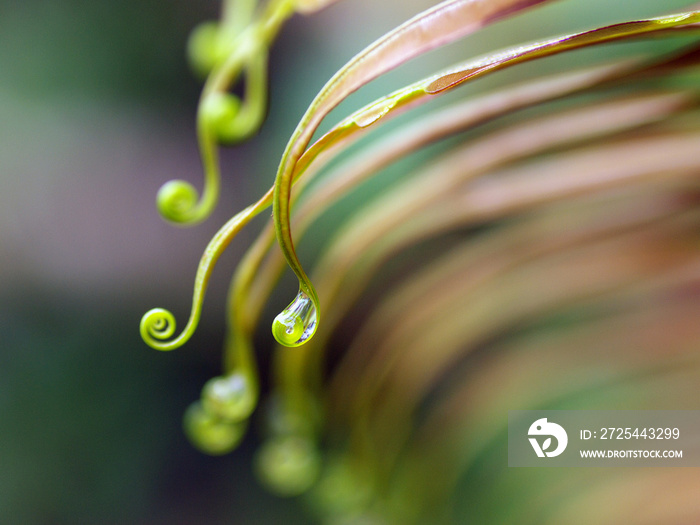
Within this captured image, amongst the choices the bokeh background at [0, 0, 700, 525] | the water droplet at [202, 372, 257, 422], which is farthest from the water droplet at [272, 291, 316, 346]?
the bokeh background at [0, 0, 700, 525]

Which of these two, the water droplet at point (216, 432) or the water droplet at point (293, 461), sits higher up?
the water droplet at point (293, 461)

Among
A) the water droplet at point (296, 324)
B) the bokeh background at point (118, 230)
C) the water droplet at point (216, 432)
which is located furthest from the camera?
the bokeh background at point (118, 230)

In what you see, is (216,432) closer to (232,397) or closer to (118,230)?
(232,397)

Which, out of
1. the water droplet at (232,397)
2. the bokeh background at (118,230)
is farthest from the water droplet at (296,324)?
the bokeh background at (118,230)

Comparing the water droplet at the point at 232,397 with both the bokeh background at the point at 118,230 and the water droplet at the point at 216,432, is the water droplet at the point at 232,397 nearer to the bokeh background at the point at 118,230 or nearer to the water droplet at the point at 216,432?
the water droplet at the point at 216,432

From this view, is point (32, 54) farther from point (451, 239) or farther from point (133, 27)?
point (451, 239)

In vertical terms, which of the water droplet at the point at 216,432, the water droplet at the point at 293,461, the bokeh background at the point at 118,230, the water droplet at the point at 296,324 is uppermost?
the bokeh background at the point at 118,230

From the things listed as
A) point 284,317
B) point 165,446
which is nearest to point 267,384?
point 165,446
